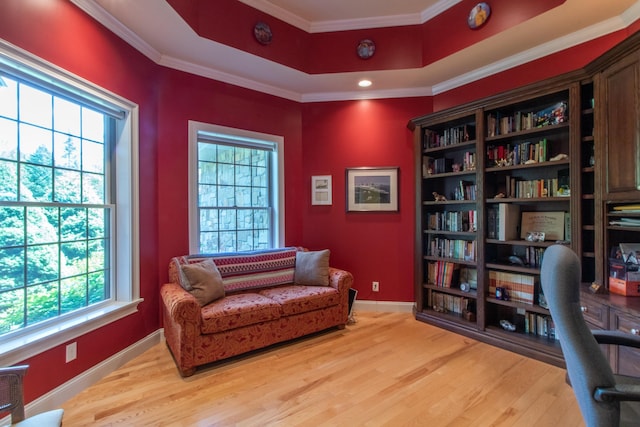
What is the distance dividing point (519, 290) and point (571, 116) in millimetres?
1545

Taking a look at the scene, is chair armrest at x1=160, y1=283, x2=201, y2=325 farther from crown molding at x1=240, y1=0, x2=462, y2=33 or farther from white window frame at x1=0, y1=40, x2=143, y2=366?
crown molding at x1=240, y1=0, x2=462, y2=33

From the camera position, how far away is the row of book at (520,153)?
8.64 ft

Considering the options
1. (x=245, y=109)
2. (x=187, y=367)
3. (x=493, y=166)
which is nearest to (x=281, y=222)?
(x=245, y=109)

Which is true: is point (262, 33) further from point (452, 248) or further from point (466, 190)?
point (452, 248)

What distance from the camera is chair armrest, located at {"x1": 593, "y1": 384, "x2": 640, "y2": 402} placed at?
103 cm

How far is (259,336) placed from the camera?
2652mm

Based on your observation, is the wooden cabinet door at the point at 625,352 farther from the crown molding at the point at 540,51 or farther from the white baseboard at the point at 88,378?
the white baseboard at the point at 88,378

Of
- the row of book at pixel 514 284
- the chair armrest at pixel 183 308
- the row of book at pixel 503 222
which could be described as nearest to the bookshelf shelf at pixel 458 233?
the row of book at pixel 503 222

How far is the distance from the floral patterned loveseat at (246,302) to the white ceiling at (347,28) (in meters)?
1.98

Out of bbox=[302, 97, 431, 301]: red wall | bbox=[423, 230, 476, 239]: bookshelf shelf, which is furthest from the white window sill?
bbox=[423, 230, 476, 239]: bookshelf shelf

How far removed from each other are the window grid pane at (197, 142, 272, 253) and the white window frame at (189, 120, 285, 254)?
0.10m

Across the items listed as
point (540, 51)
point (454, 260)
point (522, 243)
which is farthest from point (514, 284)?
point (540, 51)

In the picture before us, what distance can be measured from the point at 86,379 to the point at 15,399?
1141 millimetres

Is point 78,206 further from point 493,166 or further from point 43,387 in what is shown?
point 493,166
